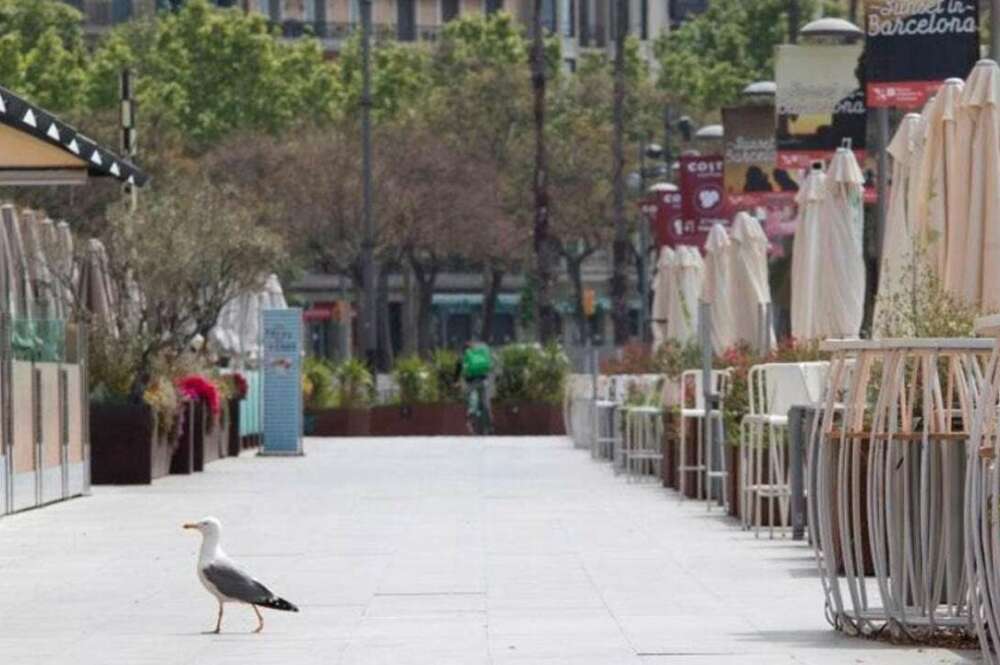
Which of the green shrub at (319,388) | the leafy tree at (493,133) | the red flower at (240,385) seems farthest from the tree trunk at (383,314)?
the red flower at (240,385)

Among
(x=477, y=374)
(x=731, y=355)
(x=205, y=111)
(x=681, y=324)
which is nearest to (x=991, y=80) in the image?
(x=731, y=355)

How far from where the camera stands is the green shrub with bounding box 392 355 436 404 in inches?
2269

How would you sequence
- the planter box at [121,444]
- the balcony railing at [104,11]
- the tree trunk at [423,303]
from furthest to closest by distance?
1. the balcony railing at [104,11]
2. the tree trunk at [423,303]
3. the planter box at [121,444]

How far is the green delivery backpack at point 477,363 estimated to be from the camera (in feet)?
180

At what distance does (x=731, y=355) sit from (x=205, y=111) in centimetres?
6871

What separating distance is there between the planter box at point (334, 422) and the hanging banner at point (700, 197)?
24.7 feet

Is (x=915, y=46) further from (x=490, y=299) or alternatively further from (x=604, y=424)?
(x=490, y=299)

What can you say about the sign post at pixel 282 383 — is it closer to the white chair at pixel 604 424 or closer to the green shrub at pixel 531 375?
the white chair at pixel 604 424

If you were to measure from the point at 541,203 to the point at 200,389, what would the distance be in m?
28.6

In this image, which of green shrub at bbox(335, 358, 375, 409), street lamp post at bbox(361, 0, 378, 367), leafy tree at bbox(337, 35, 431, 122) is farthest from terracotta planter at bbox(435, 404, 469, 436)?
leafy tree at bbox(337, 35, 431, 122)

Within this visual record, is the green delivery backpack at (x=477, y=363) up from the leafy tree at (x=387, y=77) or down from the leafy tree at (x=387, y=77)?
down

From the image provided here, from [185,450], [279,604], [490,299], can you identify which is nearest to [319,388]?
[185,450]

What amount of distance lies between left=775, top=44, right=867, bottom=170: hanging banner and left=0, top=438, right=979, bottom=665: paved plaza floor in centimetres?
682

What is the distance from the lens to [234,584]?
46.6 ft
